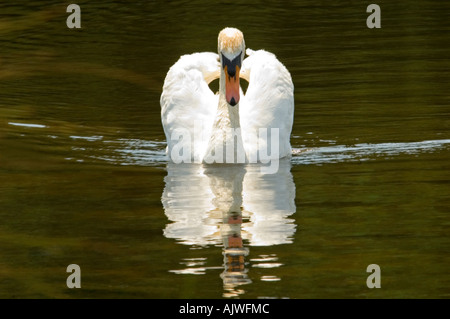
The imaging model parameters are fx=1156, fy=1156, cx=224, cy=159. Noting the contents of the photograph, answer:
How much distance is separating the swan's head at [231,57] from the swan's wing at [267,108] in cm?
62

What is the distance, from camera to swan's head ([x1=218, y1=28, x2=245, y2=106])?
12.1m

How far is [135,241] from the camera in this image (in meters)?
9.38

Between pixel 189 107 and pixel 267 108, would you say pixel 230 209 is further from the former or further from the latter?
pixel 189 107

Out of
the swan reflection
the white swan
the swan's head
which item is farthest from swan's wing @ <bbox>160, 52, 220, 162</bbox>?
the swan's head

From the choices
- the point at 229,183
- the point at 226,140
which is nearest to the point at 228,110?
the point at 226,140

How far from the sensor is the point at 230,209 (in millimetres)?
10586

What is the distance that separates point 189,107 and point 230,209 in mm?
2769

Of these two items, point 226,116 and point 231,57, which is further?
point 226,116

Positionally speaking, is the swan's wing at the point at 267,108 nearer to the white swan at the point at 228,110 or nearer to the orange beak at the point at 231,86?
the white swan at the point at 228,110

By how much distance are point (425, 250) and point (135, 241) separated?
2.32 metres

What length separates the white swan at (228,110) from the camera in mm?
12367

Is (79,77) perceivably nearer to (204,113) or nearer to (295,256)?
(204,113)

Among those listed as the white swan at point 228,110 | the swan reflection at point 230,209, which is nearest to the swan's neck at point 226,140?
the white swan at point 228,110
